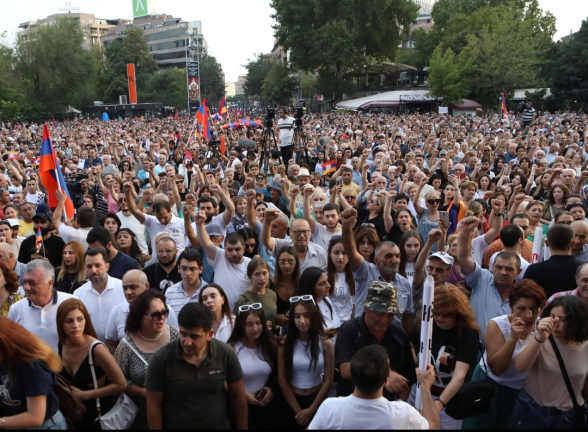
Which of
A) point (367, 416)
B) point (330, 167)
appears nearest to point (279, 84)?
point (330, 167)

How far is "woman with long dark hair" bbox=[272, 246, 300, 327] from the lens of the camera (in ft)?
14.8

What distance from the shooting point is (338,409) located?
248 centimetres

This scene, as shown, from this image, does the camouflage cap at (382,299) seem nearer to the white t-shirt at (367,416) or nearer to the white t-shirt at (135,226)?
the white t-shirt at (367,416)

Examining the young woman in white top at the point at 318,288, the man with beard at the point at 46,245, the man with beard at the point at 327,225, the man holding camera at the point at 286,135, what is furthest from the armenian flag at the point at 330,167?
the young woman in white top at the point at 318,288

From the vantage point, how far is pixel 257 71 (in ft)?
290

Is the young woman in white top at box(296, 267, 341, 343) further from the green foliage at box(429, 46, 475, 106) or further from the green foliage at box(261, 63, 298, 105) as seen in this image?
the green foliage at box(261, 63, 298, 105)

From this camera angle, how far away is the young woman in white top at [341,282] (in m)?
4.51

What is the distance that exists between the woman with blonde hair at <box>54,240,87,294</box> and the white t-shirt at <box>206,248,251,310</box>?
1.19 m

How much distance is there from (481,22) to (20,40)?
48.2m

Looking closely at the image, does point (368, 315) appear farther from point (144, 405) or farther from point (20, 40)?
point (20, 40)

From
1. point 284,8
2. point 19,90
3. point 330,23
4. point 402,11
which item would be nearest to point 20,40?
point 19,90

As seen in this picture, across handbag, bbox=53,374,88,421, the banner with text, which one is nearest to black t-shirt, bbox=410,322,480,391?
handbag, bbox=53,374,88,421

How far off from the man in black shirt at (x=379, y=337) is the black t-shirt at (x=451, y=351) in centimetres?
17

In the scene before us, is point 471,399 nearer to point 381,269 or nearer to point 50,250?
point 381,269
